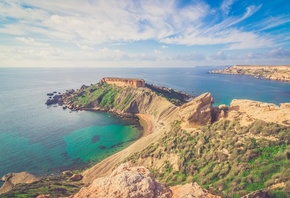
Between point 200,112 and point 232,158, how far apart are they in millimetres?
11408

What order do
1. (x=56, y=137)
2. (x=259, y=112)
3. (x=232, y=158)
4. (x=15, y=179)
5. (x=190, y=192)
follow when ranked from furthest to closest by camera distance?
(x=56, y=137) → (x=15, y=179) → (x=259, y=112) → (x=232, y=158) → (x=190, y=192)

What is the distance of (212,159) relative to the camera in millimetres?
29828

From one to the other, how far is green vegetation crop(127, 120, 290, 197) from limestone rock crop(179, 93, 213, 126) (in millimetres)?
1870

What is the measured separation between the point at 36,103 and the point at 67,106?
825 inches

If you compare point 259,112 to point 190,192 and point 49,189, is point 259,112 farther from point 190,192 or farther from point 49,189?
point 49,189

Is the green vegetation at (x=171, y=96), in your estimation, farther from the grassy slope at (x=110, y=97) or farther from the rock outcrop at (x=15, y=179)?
the rock outcrop at (x=15, y=179)

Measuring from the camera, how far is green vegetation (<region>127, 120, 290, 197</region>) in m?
23.6

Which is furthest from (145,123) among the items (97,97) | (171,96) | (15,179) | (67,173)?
(15,179)

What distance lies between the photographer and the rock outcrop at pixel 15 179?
144 ft

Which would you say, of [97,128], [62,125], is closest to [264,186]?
[97,128]

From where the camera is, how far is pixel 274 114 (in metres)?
30.5

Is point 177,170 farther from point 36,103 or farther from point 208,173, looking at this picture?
point 36,103

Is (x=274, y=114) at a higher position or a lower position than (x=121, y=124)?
higher

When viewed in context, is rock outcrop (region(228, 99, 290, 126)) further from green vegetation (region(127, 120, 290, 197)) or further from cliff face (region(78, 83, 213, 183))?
cliff face (region(78, 83, 213, 183))
